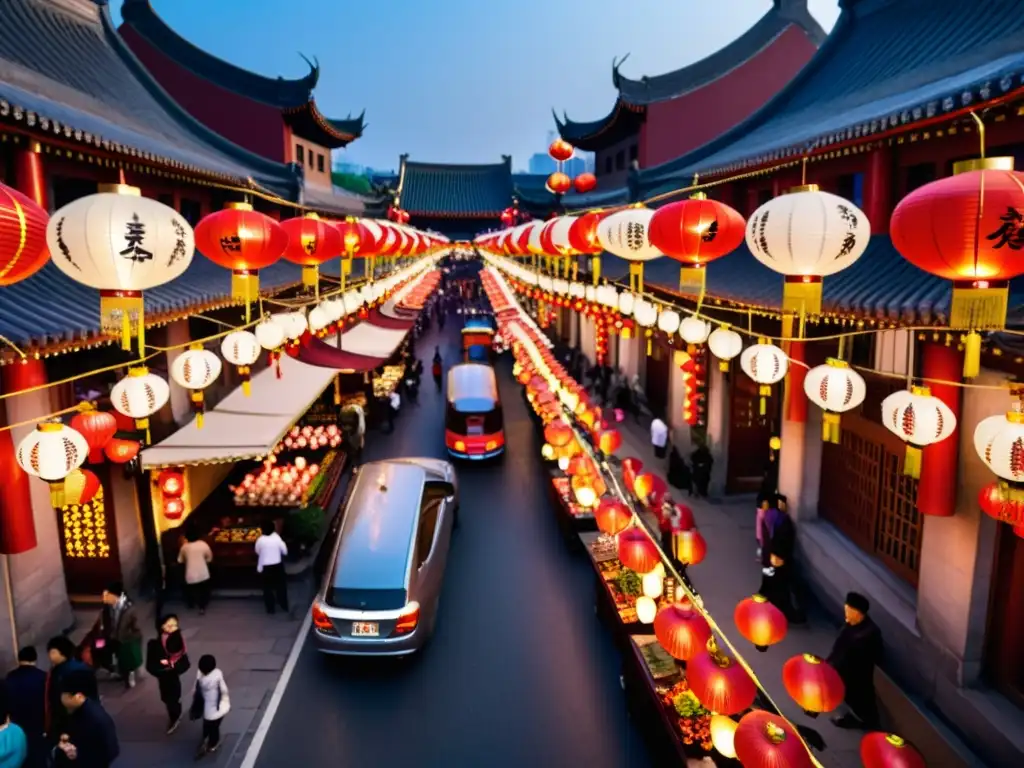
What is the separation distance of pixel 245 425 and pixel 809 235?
9.51 metres

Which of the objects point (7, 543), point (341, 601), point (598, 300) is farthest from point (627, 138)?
point (7, 543)

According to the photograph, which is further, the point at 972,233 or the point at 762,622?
the point at 762,622

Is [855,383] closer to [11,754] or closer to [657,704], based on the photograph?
[657,704]

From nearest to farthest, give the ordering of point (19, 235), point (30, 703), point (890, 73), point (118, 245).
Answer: point (19, 235), point (118, 245), point (30, 703), point (890, 73)

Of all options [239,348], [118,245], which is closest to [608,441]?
[239,348]

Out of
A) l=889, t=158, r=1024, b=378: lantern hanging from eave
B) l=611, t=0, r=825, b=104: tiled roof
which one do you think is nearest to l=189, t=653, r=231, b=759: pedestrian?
l=889, t=158, r=1024, b=378: lantern hanging from eave

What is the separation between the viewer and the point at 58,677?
675cm

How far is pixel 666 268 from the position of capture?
52.5 ft

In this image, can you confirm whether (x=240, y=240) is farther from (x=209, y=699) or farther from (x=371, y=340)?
(x=371, y=340)

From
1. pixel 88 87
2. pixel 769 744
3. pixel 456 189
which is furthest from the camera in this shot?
pixel 456 189

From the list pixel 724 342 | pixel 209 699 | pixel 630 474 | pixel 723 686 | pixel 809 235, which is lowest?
pixel 209 699

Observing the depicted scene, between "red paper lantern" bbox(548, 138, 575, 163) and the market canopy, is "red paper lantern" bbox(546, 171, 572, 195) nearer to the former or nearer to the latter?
"red paper lantern" bbox(548, 138, 575, 163)

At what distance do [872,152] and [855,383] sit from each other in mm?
4800

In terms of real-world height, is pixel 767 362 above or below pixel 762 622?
above
